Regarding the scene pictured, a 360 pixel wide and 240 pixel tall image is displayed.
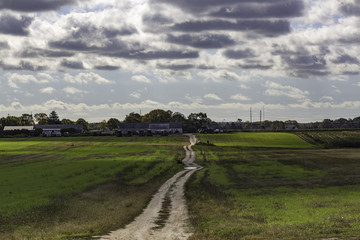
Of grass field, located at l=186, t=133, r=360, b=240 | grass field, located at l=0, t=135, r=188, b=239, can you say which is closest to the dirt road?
grass field, located at l=186, t=133, r=360, b=240

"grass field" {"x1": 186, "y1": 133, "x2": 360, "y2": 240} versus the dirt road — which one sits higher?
"grass field" {"x1": 186, "y1": 133, "x2": 360, "y2": 240}

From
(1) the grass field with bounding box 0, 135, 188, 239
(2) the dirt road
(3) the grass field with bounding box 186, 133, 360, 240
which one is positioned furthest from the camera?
(1) the grass field with bounding box 0, 135, 188, 239

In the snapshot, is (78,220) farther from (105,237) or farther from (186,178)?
(186,178)

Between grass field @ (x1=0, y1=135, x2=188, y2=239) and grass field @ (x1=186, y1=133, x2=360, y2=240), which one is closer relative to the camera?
grass field @ (x1=186, y1=133, x2=360, y2=240)

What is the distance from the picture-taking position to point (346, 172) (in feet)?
228

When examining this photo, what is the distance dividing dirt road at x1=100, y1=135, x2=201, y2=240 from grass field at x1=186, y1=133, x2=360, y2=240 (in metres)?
A: 1.04

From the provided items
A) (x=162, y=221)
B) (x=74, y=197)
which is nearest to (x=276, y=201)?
(x=162, y=221)

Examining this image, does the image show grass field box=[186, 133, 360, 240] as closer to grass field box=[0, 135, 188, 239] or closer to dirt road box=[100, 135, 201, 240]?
dirt road box=[100, 135, 201, 240]

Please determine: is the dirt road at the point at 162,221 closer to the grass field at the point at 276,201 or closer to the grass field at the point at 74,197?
the grass field at the point at 276,201

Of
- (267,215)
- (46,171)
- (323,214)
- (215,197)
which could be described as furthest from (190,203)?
(46,171)

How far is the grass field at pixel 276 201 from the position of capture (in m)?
30.3

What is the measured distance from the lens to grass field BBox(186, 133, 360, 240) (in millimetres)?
30297

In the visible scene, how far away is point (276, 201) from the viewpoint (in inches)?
1709

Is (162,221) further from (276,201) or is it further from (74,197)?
(74,197)
